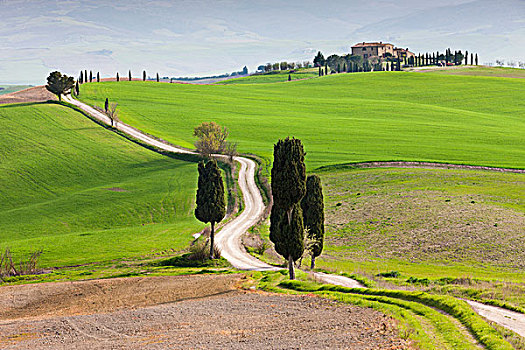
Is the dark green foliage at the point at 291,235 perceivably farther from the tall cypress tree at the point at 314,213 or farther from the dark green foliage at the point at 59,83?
the dark green foliage at the point at 59,83

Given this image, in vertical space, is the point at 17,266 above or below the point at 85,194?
below

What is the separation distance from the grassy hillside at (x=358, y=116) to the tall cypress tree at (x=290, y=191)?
164ft

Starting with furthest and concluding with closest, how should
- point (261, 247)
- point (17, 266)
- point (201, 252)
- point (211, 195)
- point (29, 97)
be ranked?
point (29, 97) → point (261, 247) → point (211, 195) → point (201, 252) → point (17, 266)

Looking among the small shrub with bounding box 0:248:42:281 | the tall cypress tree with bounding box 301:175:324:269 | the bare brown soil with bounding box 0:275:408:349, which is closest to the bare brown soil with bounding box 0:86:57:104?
the small shrub with bounding box 0:248:42:281

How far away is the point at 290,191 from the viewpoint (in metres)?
41.1

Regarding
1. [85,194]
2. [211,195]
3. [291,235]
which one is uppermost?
[211,195]

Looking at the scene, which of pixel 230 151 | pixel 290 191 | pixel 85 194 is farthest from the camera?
pixel 230 151

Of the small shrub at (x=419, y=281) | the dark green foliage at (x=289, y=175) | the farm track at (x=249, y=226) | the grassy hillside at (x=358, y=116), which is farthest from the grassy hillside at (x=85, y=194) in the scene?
the small shrub at (x=419, y=281)

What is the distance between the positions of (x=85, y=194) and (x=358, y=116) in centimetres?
8161

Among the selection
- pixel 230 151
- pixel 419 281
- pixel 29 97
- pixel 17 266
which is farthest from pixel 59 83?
pixel 419 281

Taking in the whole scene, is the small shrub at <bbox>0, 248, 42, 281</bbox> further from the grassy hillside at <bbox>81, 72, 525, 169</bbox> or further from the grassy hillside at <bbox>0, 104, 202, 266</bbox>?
the grassy hillside at <bbox>81, 72, 525, 169</bbox>

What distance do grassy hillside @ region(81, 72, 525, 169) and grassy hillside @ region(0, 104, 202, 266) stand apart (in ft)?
57.3

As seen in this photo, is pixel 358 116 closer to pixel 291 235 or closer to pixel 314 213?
pixel 314 213

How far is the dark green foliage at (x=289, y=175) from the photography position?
41.1m
